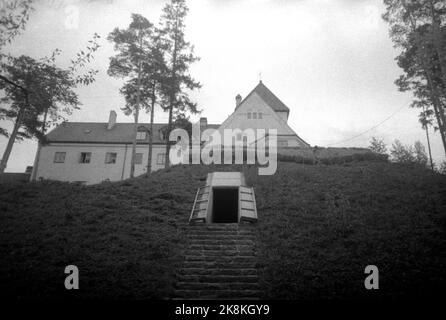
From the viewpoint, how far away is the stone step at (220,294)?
9.33 meters

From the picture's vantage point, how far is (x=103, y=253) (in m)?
11.1

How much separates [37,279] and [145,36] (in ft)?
80.2

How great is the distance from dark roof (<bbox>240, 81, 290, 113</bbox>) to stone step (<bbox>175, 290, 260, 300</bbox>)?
2989 cm

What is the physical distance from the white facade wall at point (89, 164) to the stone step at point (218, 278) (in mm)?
26157

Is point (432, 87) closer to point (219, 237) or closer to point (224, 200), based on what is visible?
point (224, 200)

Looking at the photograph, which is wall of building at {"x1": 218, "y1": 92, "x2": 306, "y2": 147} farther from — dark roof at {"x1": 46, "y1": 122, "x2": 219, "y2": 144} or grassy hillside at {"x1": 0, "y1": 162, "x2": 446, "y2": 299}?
grassy hillside at {"x1": 0, "y1": 162, "x2": 446, "y2": 299}

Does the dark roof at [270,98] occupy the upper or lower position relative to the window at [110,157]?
upper

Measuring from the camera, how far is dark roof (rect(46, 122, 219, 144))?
3675cm

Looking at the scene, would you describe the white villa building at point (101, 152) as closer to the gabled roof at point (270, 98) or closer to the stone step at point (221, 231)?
the gabled roof at point (270, 98)

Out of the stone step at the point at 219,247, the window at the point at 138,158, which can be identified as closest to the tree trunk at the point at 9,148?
the window at the point at 138,158

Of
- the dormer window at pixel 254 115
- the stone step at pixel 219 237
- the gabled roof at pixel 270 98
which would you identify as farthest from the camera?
the gabled roof at pixel 270 98

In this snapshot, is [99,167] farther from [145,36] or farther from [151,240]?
[151,240]

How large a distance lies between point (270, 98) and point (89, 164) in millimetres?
25412

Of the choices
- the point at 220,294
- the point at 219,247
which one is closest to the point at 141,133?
the point at 219,247
